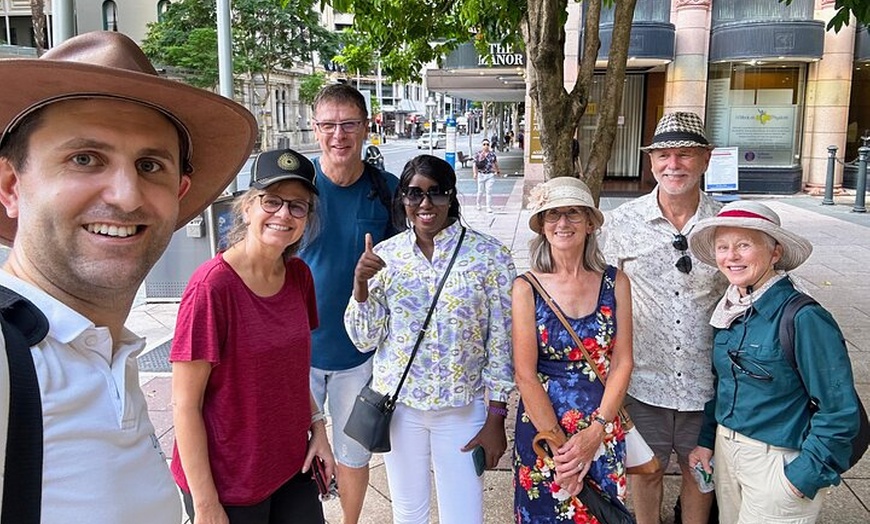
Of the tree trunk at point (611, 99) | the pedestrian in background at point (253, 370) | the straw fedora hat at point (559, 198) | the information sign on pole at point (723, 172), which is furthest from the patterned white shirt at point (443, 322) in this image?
the information sign on pole at point (723, 172)

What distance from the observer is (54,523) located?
3.74 ft

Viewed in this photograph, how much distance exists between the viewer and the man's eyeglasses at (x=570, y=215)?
2.91 m

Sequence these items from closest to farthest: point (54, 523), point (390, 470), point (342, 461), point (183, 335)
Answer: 1. point (54, 523)
2. point (183, 335)
3. point (390, 470)
4. point (342, 461)

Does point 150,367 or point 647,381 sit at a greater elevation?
point 647,381

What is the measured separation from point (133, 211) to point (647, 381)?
261cm

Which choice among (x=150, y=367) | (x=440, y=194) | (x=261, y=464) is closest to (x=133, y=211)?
(x=261, y=464)

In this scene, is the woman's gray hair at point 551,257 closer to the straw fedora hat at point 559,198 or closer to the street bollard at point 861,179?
the straw fedora hat at point 559,198

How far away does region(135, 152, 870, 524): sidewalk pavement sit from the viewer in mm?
4007

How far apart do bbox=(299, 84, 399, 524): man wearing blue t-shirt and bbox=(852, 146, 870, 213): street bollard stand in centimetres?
1492

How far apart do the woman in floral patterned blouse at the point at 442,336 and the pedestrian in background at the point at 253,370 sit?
0.38 m

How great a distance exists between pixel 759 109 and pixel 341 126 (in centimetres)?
1814

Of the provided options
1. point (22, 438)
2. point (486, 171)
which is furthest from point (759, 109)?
point (22, 438)

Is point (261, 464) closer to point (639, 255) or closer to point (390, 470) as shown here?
point (390, 470)

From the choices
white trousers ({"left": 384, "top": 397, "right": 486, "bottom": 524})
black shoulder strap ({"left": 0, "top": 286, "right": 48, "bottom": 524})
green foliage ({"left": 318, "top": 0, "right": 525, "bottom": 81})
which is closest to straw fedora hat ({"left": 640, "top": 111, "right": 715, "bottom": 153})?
white trousers ({"left": 384, "top": 397, "right": 486, "bottom": 524})
